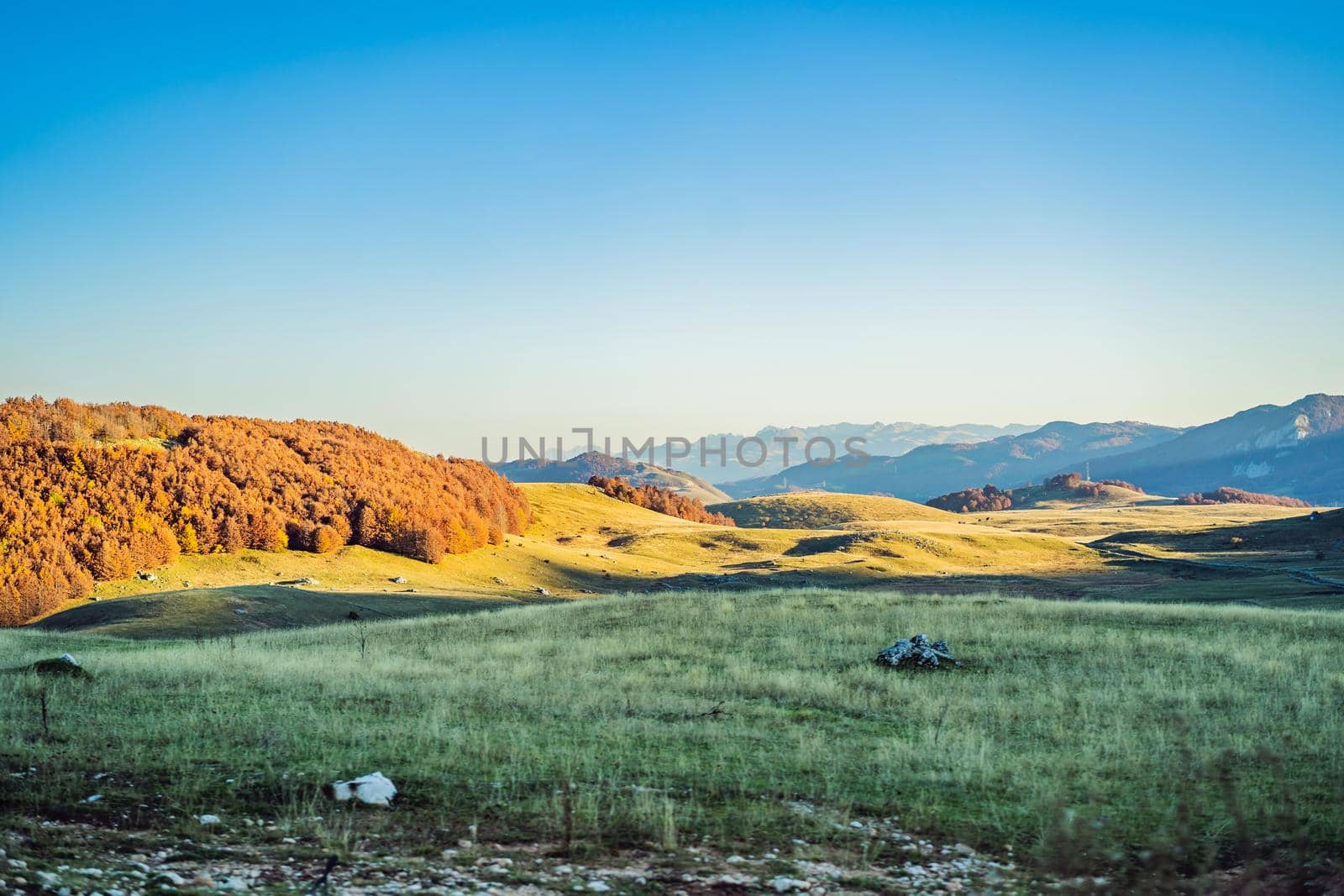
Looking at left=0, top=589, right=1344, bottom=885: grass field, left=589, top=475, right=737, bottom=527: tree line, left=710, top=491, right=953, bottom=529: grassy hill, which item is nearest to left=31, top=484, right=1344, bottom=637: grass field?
left=589, top=475, right=737, bottom=527: tree line

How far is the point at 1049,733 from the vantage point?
1341 cm

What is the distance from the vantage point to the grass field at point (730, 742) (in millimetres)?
8617

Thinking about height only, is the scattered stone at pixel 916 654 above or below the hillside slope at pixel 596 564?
above

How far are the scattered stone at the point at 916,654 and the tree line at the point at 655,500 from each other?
103540 millimetres

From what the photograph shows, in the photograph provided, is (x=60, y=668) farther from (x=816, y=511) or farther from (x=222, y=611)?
(x=816, y=511)

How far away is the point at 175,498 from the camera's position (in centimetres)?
5062

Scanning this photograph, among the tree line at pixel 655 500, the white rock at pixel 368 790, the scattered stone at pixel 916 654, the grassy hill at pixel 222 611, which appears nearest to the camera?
the white rock at pixel 368 790

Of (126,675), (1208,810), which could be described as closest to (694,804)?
(1208,810)

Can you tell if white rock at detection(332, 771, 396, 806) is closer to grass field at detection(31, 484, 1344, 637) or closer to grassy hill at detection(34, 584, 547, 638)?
grassy hill at detection(34, 584, 547, 638)

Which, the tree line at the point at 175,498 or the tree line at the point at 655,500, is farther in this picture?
the tree line at the point at 655,500

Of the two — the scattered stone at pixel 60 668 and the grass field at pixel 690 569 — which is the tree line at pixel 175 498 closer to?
the grass field at pixel 690 569

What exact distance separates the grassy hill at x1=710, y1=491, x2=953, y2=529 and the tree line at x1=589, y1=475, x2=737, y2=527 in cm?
715

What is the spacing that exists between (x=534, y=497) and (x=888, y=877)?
98256 millimetres

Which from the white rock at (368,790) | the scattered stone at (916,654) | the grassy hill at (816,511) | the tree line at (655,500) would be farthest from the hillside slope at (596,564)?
the grassy hill at (816,511)
